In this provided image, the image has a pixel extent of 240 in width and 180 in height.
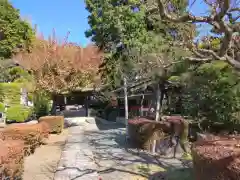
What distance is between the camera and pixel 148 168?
8.38m

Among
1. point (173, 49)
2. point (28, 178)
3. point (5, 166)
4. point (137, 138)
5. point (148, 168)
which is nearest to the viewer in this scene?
point (5, 166)

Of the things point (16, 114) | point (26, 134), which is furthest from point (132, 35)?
point (16, 114)

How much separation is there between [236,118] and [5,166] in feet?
26.6

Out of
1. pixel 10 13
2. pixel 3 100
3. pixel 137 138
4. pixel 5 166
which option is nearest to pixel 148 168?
pixel 137 138

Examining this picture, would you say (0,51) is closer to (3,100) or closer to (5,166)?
(3,100)

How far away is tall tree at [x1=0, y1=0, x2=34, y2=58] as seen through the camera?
3931 centimetres

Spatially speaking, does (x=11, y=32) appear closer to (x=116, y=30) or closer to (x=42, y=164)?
(x=116, y=30)

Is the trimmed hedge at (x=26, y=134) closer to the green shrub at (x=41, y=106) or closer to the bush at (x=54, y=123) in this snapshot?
the bush at (x=54, y=123)

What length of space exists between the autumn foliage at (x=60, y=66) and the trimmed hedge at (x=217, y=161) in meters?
17.3

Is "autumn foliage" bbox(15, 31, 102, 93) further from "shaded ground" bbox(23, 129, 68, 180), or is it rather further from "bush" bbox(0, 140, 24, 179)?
"bush" bbox(0, 140, 24, 179)

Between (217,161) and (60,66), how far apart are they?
59.5 ft

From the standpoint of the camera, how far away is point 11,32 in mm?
40156

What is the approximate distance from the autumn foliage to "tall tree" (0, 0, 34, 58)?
58.1 feet

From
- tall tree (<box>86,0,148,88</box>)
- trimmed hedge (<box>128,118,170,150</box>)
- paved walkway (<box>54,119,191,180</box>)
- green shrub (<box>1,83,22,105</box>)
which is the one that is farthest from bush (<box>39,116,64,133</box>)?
green shrub (<box>1,83,22,105</box>)
